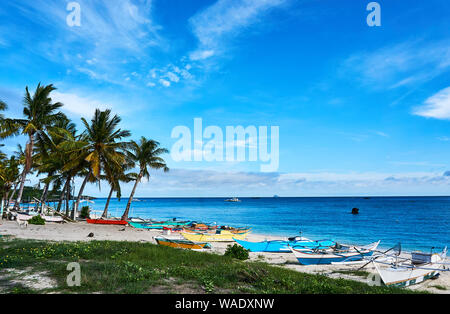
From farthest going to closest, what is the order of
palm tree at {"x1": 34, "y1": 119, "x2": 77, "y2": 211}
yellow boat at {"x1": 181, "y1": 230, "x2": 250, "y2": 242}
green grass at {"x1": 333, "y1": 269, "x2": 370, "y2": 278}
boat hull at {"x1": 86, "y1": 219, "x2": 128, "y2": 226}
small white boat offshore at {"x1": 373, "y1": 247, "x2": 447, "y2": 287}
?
1. boat hull at {"x1": 86, "y1": 219, "x2": 128, "y2": 226}
2. palm tree at {"x1": 34, "y1": 119, "x2": 77, "y2": 211}
3. yellow boat at {"x1": 181, "y1": 230, "x2": 250, "y2": 242}
4. green grass at {"x1": 333, "y1": 269, "x2": 370, "y2": 278}
5. small white boat offshore at {"x1": 373, "y1": 247, "x2": 447, "y2": 287}

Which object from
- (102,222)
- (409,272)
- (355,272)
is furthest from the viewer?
(102,222)

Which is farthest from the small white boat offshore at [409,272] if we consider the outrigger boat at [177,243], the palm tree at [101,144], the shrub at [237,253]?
the palm tree at [101,144]

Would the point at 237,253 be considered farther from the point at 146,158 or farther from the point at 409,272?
the point at 146,158

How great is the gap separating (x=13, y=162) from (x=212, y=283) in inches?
1448

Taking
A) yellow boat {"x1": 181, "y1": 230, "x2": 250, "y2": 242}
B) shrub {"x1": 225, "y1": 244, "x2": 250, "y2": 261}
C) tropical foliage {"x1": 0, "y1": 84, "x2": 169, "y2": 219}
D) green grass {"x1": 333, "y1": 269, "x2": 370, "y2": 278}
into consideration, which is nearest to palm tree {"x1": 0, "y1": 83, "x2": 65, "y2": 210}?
tropical foliage {"x1": 0, "y1": 84, "x2": 169, "y2": 219}

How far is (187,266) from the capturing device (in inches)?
393

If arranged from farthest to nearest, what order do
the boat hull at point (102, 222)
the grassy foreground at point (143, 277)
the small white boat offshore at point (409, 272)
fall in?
the boat hull at point (102, 222) < the small white boat offshore at point (409, 272) < the grassy foreground at point (143, 277)

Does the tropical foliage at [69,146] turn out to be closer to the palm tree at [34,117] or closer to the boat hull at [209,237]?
the palm tree at [34,117]

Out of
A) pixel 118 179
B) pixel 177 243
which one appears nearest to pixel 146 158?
pixel 118 179

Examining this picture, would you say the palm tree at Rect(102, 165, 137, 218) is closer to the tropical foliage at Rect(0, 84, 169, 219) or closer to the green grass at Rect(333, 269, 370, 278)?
the tropical foliage at Rect(0, 84, 169, 219)

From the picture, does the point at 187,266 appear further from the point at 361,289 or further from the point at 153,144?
the point at 153,144

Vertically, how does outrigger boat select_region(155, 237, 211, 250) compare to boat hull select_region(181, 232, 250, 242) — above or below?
above

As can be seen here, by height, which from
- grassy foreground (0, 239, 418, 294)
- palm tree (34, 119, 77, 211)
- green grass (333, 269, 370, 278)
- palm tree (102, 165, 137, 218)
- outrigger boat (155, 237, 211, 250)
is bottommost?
green grass (333, 269, 370, 278)
